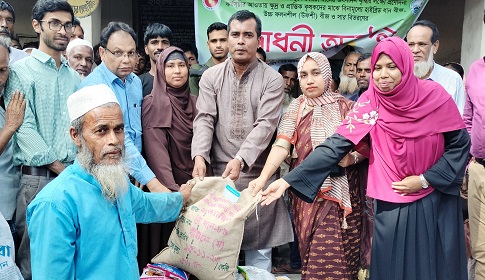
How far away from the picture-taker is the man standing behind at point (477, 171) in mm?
3469

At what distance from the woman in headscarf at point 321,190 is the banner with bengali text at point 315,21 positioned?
275cm

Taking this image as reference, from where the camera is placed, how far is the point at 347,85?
550 cm

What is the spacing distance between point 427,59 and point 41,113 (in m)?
2.95

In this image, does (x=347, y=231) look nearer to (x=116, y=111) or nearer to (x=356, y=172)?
(x=356, y=172)

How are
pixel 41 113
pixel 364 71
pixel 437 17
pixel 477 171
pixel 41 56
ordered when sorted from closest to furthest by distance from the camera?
pixel 41 113 → pixel 41 56 → pixel 477 171 → pixel 364 71 → pixel 437 17

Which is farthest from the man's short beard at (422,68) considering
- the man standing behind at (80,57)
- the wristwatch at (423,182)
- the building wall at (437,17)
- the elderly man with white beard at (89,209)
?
the building wall at (437,17)

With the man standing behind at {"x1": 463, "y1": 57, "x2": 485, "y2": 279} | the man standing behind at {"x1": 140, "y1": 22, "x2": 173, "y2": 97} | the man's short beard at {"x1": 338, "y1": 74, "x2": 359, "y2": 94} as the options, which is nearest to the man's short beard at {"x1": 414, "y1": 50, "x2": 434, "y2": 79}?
the man standing behind at {"x1": 463, "y1": 57, "x2": 485, "y2": 279}

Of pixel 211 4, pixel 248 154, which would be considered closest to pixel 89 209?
pixel 248 154

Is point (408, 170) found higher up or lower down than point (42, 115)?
lower down

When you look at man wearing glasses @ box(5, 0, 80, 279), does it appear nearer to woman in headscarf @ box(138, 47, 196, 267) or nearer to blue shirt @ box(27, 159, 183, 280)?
woman in headscarf @ box(138, 47, 196, 267)

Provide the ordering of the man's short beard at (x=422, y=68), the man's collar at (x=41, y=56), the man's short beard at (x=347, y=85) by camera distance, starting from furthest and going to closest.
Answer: the man's short beard at (x=347, y=85) < the man's short beard at (x=422, y=68) < the man's collar at (x=41, y=56)

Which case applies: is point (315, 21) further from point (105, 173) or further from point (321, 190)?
point (105, 173)

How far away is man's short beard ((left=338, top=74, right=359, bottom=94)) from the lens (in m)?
5.42

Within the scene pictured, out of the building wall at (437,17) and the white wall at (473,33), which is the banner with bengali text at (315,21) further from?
the building wall at (437,17)
